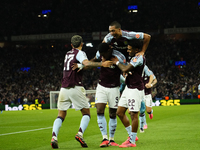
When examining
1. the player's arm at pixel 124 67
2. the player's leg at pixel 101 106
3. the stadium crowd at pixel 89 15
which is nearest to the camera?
the player's arm at pixel 124 67

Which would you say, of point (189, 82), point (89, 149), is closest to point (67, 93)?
point (89, 149)

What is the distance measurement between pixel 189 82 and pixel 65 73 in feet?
106

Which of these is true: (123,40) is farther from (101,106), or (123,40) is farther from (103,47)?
(101,106)

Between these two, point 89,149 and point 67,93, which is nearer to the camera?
point 89,149

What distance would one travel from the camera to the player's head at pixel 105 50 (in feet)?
24.6

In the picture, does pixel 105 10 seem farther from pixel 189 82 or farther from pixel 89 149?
pixel 89 149

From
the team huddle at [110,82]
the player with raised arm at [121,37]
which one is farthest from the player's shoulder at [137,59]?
the player with raised arm at [121,37]

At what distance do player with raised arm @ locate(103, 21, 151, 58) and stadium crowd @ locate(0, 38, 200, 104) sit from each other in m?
27.7

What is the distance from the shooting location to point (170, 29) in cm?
4403

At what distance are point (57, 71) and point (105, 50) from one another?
37689 mm

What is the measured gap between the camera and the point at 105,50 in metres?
7.54

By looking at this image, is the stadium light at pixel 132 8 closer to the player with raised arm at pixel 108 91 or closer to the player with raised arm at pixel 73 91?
the player with raised arm at pixel 108 91

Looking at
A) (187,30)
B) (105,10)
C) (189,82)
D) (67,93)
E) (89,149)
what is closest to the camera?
(89,149)

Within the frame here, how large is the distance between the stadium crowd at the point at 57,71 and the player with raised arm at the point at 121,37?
27.7 meters
